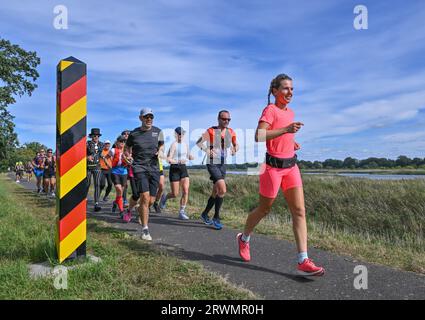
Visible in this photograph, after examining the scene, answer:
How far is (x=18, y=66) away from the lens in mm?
31031

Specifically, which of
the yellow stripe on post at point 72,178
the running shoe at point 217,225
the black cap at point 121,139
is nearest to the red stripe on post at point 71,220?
the yellow stripe on post at point 72,178

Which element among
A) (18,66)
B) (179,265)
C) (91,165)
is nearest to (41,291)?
(179,265)

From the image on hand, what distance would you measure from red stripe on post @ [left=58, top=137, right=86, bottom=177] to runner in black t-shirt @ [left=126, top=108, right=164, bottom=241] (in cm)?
207

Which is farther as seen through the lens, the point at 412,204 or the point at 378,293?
the point at 412,204

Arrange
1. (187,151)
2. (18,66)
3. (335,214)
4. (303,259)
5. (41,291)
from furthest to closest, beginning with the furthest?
(18,66) < (335,214) < (187,151) < (303,259) < (41,291)

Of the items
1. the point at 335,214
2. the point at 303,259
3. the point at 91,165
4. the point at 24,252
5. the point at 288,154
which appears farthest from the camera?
the point at 335,214

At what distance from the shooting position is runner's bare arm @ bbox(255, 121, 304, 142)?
3.95 metres

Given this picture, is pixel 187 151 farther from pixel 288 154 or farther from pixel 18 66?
pixel 18 66

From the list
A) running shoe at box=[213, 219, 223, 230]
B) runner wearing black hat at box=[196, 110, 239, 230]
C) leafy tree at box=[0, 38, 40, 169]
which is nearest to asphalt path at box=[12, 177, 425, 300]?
running shoe at box=[213, 219, 223, 230]

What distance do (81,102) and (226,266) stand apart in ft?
8.47

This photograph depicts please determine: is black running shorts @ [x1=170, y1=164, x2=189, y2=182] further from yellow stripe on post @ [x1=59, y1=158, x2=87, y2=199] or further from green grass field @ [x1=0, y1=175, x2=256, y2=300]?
yellow stripe on post @ [x1=59, y1=158, x2=87, y2=199]

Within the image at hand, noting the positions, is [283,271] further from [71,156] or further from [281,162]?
[71,156]

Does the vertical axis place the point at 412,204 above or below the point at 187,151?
below

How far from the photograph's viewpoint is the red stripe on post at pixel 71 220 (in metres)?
4.16
